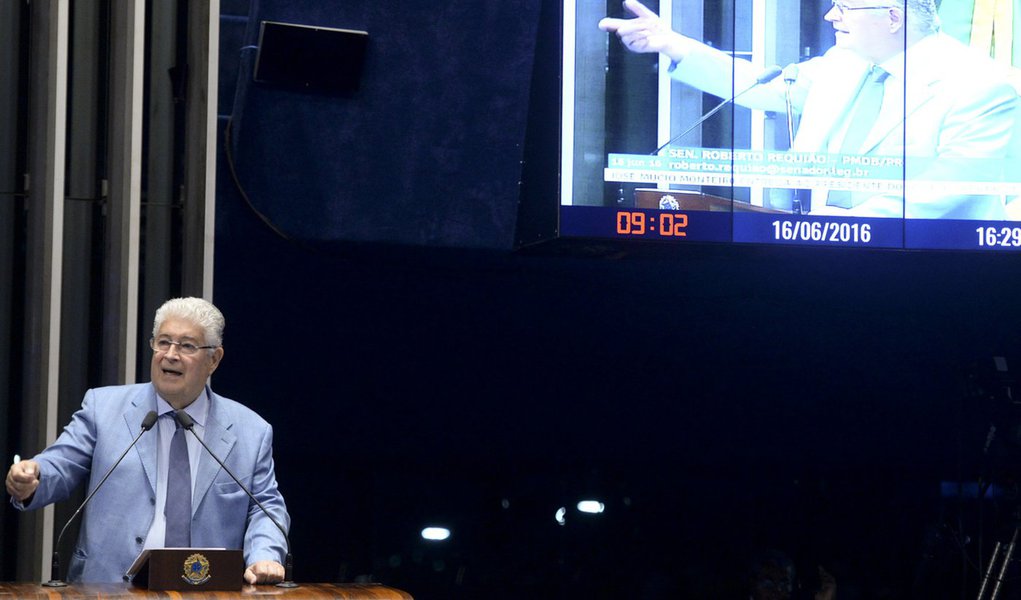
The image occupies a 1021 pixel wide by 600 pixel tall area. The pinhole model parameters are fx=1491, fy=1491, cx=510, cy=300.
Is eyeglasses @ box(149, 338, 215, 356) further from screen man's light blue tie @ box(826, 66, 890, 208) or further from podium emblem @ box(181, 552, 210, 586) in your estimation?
screen man's light blue tie @ box(826, 66, 890, 208)

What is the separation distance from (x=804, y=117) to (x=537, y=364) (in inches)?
62.6

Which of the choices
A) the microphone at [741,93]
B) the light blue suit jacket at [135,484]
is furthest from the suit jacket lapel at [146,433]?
the microphone at [741,93]

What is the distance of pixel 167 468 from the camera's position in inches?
117

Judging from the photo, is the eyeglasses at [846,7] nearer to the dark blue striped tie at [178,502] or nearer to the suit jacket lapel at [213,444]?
the suit jacket lapel at [213,444]

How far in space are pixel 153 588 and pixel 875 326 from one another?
5120 millimetres

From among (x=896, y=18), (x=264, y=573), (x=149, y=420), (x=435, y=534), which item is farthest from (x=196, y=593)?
(x=896, y=18)

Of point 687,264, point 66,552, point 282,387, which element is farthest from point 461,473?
point 66,552

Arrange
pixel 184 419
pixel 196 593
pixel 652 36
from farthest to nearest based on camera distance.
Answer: pixel 652 36, pixel 184 419, pixel 196 593

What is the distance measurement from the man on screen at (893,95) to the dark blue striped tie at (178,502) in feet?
12.4

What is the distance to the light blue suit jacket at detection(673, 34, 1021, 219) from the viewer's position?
20.9 feet

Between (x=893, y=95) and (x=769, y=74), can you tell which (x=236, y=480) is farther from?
(x=893, y=95)

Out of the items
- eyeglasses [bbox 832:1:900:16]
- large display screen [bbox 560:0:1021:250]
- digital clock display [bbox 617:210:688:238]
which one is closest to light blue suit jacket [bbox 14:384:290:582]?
digital clock display [bbox 617:210:688:238]

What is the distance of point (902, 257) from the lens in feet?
20.9

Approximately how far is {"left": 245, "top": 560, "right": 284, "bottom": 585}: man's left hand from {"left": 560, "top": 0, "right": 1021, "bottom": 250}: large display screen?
3519 millimetres
